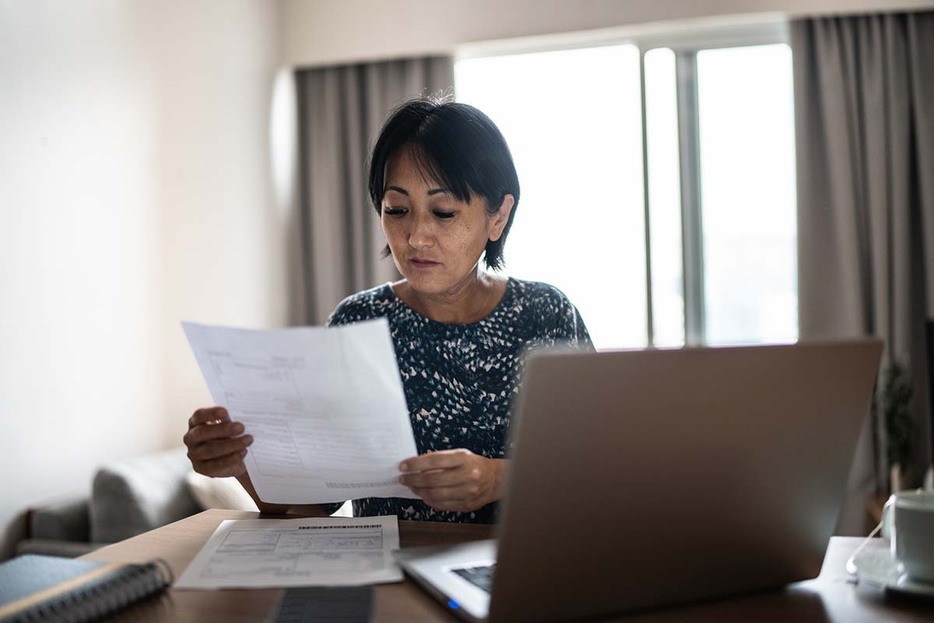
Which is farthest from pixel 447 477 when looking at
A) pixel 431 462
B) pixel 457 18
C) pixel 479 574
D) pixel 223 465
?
pixel 457 18

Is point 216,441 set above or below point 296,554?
above

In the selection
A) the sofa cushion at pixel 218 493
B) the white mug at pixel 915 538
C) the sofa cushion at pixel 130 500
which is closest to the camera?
the white mug at pixel 915 538

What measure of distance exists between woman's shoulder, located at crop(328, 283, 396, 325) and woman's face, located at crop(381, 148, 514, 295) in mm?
101

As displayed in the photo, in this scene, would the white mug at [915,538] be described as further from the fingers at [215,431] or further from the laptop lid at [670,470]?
the fingers at [215,431]

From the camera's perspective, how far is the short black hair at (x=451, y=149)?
1579 mm

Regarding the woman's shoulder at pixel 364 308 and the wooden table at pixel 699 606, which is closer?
the wooden table at pixel 699 606

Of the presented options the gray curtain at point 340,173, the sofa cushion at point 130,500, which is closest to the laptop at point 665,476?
the sofa cushion at point 130,500

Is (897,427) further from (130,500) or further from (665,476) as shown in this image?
(665,476)

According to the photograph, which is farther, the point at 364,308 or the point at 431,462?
the point at 364,308

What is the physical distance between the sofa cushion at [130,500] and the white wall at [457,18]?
2.14 meters

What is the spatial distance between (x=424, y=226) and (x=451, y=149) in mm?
137

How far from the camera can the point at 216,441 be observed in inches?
44.8

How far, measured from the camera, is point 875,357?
88 cm

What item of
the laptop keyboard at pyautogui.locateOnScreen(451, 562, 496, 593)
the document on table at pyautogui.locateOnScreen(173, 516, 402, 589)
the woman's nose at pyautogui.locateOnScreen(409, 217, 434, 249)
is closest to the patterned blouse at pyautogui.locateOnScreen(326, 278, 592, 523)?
the woman's nose at pyautogui.locateOnScreen(409, 217, 434, 249)
